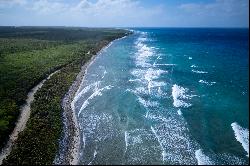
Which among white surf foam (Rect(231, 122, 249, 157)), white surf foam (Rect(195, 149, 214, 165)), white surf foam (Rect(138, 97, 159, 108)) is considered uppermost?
white surf foam (Rect(138, 97, 159, 108))

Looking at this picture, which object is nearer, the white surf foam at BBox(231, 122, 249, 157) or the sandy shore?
the sandy shore

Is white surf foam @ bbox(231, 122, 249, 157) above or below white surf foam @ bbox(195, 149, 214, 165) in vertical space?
above

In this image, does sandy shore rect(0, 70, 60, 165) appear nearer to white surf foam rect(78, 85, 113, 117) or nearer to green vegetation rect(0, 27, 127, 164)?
green vegetation rect(0, 27, 127, 164)

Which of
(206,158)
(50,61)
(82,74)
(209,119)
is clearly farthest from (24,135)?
(50,61)

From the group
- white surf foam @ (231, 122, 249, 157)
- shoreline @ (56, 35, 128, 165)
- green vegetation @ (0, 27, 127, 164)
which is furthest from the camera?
white surf foam @ (231, 122, 249, 157)

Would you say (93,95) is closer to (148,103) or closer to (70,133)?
(148,103)

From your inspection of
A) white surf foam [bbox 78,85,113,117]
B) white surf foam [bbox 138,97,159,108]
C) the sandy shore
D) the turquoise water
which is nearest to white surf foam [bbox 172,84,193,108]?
the turquoise water

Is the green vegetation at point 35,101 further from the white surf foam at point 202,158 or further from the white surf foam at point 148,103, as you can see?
the white surf foam at point 202,158
